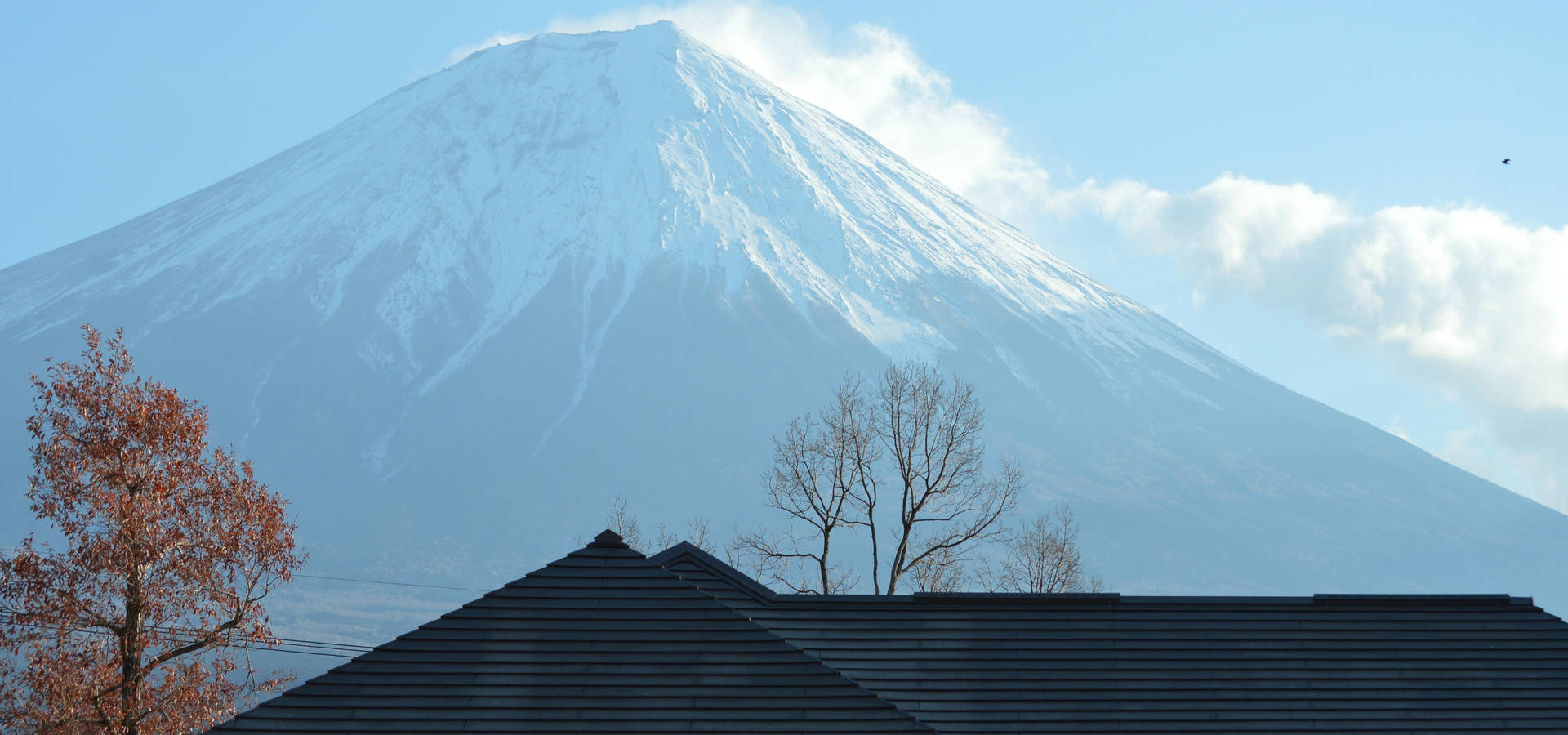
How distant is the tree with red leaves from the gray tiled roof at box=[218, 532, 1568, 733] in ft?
19.7

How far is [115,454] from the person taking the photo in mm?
17562

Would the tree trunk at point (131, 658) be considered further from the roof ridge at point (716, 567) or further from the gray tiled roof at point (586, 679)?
the roof ridge at point (716, 567)

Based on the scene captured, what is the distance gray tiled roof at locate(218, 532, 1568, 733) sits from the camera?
11570mm

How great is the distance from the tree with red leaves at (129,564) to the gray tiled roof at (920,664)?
6020 millimetres

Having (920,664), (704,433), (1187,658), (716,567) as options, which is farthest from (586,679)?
(704,433)

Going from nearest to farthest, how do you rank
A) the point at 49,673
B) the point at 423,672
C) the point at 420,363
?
1. the point at 423,672
2. the point at 49,673
3. the point at 420,363

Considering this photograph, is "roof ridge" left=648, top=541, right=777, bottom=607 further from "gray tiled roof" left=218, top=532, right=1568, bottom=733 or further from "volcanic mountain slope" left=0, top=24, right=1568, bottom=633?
"volcanic mountain slope" left=0, top=24, right=1568, bottom=633

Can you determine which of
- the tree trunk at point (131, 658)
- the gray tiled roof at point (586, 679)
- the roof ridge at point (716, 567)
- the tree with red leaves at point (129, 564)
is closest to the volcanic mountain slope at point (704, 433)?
the tree with red leaves at point (129, 564)

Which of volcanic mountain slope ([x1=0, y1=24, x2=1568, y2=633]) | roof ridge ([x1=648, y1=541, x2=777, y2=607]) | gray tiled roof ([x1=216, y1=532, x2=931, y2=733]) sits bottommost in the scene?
gray tiled roof ([x1=216, y1=532, x2=931, y2=733])

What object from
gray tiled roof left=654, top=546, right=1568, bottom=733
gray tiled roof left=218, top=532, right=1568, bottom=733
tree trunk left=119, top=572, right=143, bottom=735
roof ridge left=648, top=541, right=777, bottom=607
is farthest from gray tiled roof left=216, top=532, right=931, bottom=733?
tree trunk left=119, top=572, right=143, bottom=735

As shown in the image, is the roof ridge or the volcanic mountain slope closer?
the roof ridge

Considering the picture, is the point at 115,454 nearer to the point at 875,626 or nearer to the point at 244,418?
the point at 875,626

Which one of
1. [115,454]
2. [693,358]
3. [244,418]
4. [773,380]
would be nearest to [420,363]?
[244,418]

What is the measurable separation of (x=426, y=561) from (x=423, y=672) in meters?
150
